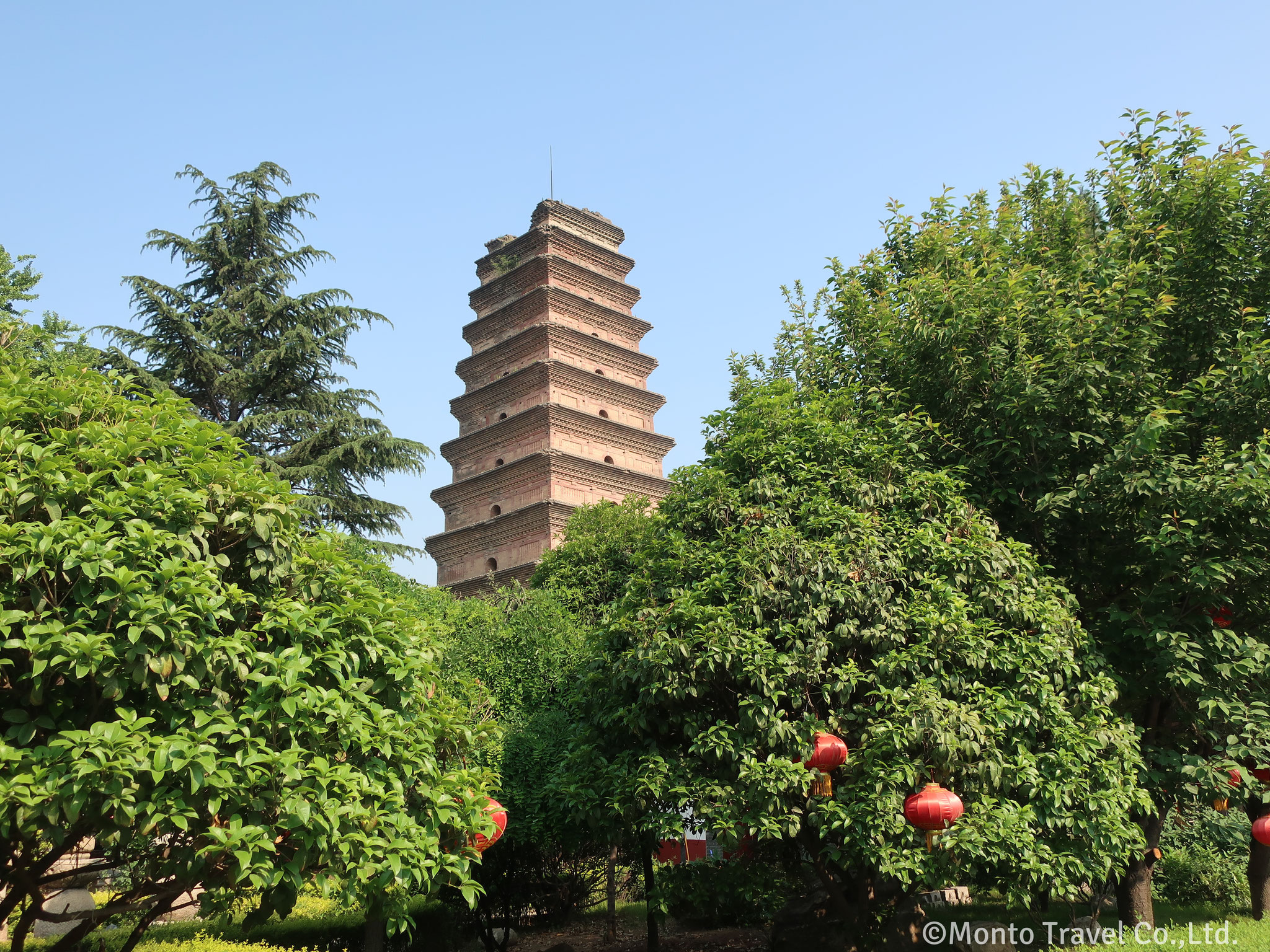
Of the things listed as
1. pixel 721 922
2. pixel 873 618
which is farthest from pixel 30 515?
pixel 721 922

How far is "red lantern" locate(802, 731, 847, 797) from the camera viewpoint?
688 cm

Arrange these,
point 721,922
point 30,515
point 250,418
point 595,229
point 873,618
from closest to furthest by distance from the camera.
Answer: point 30,515 < point 873,618 < point 721,922 < point 250,418 < point 595,229

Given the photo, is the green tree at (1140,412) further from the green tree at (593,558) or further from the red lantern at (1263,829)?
the green tree at (593,558)

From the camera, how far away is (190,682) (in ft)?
14.4

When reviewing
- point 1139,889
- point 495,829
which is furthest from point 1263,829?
point 495,829

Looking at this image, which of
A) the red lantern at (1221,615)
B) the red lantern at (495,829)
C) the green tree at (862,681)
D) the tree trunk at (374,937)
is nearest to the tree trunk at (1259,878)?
A: the green tree at (862,681)

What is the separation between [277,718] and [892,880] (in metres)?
6.73

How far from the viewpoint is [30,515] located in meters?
4.69

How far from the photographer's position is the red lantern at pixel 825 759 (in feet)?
22.6

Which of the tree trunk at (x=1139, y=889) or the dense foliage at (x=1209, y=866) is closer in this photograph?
the tree trunk at (x=1139, y=889)

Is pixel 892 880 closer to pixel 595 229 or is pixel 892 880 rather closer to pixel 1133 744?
pixel 1133 744

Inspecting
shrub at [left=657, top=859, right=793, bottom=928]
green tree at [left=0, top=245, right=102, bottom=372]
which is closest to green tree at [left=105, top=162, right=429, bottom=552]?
green tree at [left=0, top=245, right=102, bottom=372]

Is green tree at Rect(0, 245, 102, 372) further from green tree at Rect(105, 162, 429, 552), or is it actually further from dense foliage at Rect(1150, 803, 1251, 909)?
dense foliage at Rect(1150, 803, 1251, 909)

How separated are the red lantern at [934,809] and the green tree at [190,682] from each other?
10.1 feet
